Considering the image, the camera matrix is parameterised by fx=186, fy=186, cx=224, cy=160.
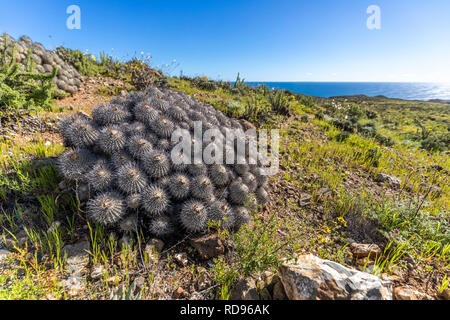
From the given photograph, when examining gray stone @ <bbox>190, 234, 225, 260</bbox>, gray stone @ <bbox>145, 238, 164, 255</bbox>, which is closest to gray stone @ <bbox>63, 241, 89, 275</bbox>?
gray stone @ <bbox>145, 238, 164, 255</bbox>

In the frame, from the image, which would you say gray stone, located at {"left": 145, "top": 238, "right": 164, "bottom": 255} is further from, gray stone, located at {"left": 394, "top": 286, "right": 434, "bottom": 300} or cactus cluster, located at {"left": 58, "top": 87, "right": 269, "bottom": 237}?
gray stone, located at {"left": 394, "top": 286, "right": 434, "bottom": 300}

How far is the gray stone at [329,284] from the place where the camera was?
1.64 metres

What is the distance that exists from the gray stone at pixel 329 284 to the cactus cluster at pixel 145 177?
0.93 m

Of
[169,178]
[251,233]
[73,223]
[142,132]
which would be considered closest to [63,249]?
[73,223]

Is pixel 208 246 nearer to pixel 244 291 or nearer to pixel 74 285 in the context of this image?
pixel 244 291

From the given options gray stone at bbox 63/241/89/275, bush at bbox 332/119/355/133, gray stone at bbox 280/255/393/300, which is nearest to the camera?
gray stone at bbox 280/255/393/300

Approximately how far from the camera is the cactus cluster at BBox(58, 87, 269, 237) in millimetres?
2270

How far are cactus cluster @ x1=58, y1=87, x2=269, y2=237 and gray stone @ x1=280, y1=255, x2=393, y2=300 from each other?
93cm

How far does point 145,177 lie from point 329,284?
2.30 metres

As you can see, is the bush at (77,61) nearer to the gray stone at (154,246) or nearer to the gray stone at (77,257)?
the gray stone at (77,257)

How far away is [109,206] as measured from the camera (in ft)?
6.90

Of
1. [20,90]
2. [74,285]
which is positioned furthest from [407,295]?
[20,90]

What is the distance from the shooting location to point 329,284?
5.59 feet

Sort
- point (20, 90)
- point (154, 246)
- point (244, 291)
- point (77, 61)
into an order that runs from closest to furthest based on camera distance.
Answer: point (244, 291)
point (154, 246)
point (20, 90)
point (77, 61)
